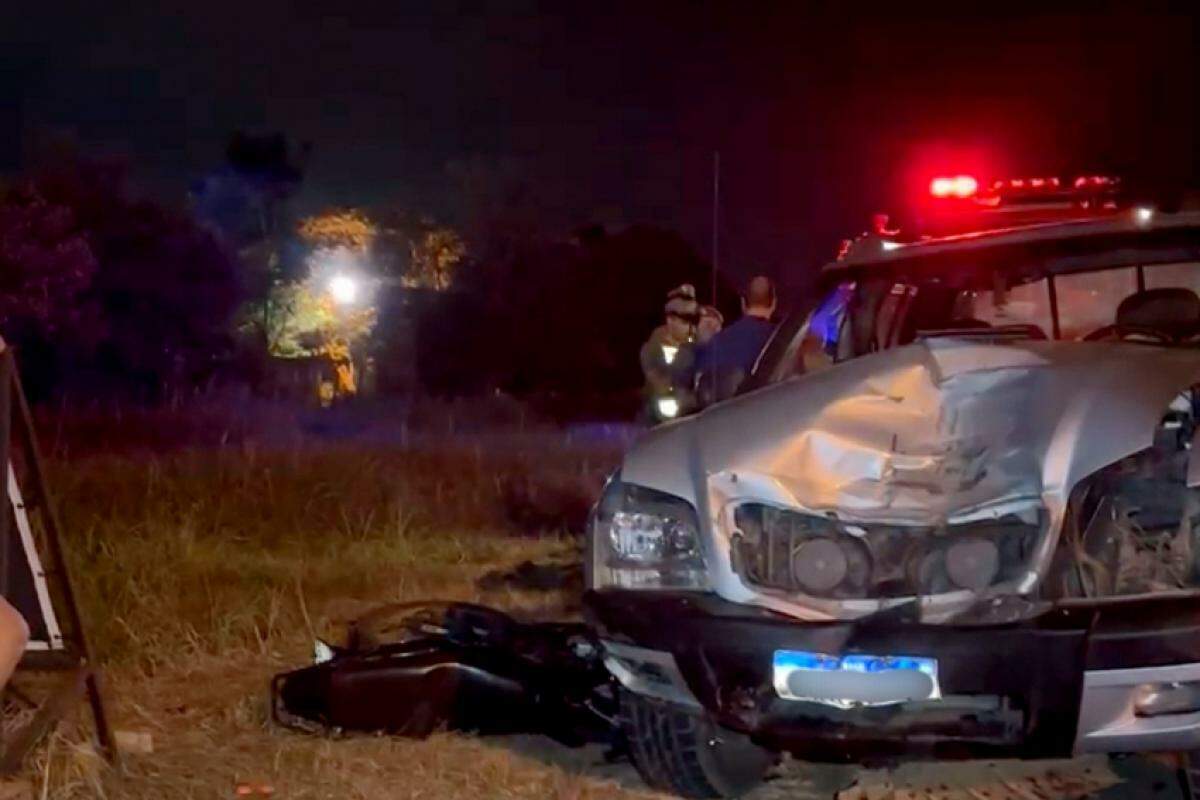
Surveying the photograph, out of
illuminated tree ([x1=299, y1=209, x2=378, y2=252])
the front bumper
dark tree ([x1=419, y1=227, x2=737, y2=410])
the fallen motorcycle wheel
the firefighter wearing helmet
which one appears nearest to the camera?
the front bumper

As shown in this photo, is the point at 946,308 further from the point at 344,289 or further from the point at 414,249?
the point at 414,249

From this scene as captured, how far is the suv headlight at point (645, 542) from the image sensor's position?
4.48 metres

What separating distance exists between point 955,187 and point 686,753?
2713 millimetres

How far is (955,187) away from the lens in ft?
21.7

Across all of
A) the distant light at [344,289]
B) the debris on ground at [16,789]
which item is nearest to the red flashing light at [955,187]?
the debris on ground at [16,789]

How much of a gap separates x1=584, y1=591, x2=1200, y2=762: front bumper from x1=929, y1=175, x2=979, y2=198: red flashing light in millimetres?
2675

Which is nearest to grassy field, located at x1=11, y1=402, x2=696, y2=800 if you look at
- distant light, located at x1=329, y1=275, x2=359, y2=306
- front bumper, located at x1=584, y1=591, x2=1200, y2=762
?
front bumper, located at x1=584, y1=591, x2=1200, y2=762

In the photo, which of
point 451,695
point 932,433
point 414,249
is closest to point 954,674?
point 932,433

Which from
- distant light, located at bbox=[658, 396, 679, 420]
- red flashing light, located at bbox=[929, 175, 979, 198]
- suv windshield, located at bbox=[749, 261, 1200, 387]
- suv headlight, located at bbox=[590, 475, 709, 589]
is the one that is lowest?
distant light, located at bbox=[658, 396, 679, 420]

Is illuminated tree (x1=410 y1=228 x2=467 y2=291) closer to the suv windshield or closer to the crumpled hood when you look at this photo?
the suv windshield

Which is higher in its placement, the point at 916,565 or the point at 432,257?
the point at 916,565

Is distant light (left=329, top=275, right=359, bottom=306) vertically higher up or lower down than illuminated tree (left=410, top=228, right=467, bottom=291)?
lower down

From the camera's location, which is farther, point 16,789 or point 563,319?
point 563,319

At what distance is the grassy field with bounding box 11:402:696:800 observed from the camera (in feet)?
17.1
